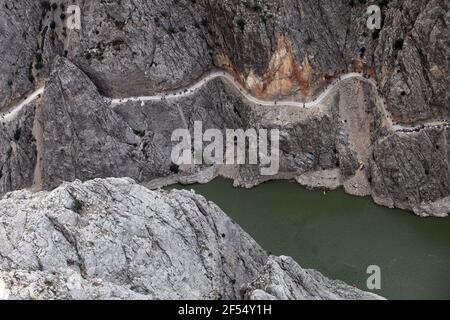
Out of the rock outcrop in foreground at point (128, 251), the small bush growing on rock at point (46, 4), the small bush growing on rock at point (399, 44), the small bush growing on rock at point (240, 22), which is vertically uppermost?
the small bush growing on rock at point (46, 4)

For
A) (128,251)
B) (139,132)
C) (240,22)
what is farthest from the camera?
(139,132)

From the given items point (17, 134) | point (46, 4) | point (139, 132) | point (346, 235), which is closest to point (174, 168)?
point (139, 132)

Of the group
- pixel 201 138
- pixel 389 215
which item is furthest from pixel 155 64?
pixel 389 215

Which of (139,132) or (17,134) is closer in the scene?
(17,134)

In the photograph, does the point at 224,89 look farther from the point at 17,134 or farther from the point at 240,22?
the point at 17,134

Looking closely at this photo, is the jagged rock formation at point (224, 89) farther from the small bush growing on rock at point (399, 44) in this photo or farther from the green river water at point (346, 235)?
the green river water at point (346, 235)

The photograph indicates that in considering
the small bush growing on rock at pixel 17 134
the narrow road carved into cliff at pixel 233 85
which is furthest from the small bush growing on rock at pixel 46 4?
the small bush growing on rock at pixel 17 134
